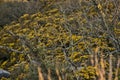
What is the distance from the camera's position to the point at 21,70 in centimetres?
834

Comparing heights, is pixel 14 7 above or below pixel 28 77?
above

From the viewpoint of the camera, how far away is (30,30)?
11.4 m

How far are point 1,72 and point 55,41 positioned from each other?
1.62m

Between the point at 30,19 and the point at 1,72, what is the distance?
3.63m

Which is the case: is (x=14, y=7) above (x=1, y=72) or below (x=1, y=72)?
above

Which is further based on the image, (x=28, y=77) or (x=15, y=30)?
(x=15, y=30)

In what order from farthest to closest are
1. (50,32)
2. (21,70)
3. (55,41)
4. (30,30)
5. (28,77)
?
(30,30)
(50,32)
(55,41)
(21,70)
(28,77)

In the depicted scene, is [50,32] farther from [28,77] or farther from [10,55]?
[28,77]

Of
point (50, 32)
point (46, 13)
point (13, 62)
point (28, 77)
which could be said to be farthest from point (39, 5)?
point (28, 77)

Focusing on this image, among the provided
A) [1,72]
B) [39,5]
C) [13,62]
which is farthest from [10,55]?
[39,5]

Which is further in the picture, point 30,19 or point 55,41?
point 30,19

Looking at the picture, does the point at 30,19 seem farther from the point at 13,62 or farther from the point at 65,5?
the point at 13,62

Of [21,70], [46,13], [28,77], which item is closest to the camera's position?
[28,77]

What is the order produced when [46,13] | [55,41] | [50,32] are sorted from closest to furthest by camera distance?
[55,41] < [50,32] < [46,13]
